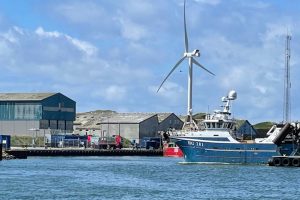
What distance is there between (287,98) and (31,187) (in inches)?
1703

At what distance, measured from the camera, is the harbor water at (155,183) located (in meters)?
62.8

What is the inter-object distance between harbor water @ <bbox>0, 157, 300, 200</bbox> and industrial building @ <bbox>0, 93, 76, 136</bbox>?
7798 centimetres

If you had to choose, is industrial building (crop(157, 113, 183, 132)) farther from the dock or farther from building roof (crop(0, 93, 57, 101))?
building roof (crop(0, 93, 57, 101))

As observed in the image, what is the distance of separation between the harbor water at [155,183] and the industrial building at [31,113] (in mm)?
77984

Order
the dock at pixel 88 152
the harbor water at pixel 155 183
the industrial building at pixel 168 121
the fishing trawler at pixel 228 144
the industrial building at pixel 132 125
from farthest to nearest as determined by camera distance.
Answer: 1. the industrial building at pixel 168 121
2. the industrial building at pixel 132 125
3. the dock at pixel 88 152
4. the fishing trawler at pixel 228 144
5. the harbor water at pixel 155 183

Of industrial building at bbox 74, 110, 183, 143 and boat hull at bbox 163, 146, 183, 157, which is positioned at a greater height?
industrial building at bbox 74, 110, 183, 143

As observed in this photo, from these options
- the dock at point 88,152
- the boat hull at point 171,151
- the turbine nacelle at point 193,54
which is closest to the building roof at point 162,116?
the dock at point 88,152

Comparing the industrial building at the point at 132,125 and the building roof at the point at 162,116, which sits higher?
the building roof at the point at 162,116

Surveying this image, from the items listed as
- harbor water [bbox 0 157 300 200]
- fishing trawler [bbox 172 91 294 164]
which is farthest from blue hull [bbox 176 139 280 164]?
harbor water [bbox 0 157 300 200]

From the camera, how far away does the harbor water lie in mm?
62844

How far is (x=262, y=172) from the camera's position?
89.2 m

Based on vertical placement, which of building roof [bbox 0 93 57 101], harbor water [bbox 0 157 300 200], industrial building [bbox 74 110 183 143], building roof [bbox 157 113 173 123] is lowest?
harbor water [bbox 0 157 300 200]

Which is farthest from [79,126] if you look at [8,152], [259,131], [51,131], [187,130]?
[187,130]

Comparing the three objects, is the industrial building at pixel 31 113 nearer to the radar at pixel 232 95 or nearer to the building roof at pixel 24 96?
the building roof at pixel 24 96
